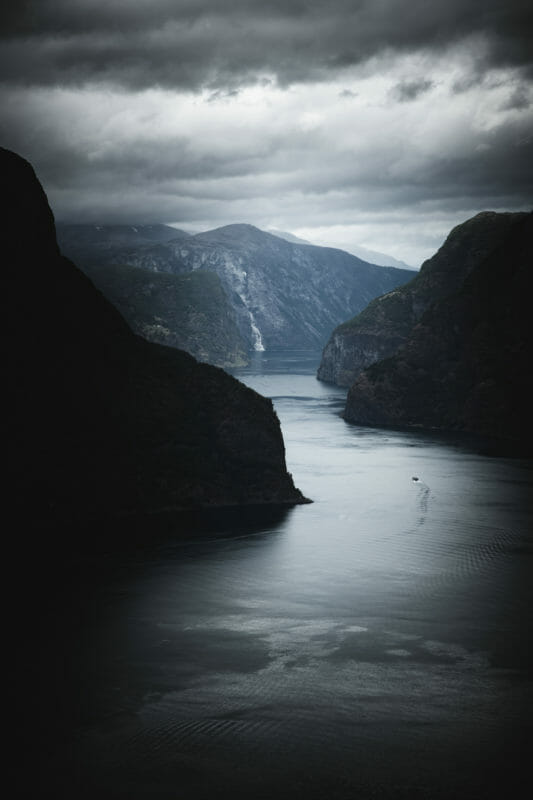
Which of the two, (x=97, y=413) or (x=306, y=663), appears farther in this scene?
(x=97, y=413)

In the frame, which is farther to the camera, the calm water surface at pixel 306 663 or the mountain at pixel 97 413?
the mountain at pixel 97 413

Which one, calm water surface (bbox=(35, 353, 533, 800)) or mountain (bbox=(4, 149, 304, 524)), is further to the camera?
mountain (bbox=(4, 149, 304, 524))

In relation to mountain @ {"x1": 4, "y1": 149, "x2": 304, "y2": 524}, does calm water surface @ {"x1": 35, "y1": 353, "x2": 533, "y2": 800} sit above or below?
below

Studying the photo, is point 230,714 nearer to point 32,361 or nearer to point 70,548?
point 70,548

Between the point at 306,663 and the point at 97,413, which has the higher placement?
the point at 97,413

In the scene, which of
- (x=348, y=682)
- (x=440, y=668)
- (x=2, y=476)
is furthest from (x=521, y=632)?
(x=2, y=476)
